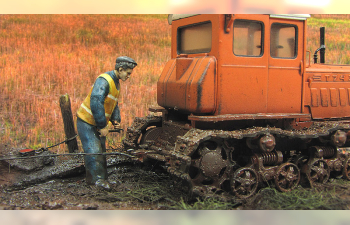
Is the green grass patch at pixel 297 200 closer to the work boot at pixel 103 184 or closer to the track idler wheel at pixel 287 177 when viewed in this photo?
the track idler wheel at pixel 287 177

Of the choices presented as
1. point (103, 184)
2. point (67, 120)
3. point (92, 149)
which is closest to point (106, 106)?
point (92, 149)

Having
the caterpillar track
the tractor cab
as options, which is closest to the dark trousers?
the caterpillar track

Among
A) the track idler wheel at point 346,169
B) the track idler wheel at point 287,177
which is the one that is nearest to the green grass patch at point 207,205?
the track idler wheel at point 287,177

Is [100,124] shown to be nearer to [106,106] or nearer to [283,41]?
[106,106]

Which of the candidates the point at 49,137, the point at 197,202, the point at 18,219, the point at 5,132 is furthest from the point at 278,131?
the point at 5,132

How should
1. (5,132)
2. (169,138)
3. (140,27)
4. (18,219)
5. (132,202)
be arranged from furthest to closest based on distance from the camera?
(140,27) < (5,132) < (169,138) < (132,202) < (18,219)
